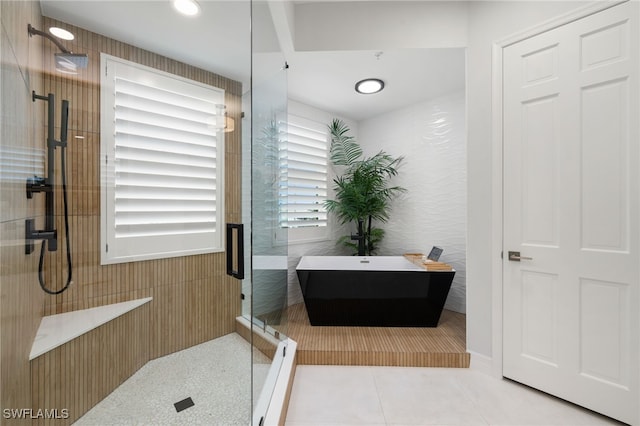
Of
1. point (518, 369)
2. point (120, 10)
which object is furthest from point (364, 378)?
point (120, 10)

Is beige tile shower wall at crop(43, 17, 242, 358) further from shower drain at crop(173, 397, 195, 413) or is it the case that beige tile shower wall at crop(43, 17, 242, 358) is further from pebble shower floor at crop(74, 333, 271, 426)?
shower drain at crop(173, 397, 195, 413)

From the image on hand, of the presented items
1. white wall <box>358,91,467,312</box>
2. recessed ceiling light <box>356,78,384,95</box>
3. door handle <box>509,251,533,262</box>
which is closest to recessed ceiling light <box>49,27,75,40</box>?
recessed ceiling light <box>356,78,384,95</box>

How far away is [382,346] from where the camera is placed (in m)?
2.07

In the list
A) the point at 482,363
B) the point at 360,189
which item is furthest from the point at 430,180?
the point at 482,363

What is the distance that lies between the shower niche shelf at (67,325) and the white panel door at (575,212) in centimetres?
249

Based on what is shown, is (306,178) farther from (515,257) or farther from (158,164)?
(515,257)

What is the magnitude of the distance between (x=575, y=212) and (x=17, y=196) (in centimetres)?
277

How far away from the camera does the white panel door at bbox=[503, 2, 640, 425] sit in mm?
1442

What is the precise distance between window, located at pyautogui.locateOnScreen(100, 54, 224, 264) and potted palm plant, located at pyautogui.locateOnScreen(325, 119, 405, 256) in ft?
6.01

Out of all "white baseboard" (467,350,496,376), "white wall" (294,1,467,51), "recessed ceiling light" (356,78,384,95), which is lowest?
"white baseboard" (467,350,496,376)

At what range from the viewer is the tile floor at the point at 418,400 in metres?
1.48

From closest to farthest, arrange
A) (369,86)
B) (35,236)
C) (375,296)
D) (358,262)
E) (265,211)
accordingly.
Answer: (35,236), (265,211), (375,296), (369,86), (358,262)

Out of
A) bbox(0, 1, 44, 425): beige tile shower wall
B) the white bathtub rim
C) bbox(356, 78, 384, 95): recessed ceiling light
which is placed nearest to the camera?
bbox(0, 1, 44, 425): beige tile shower wall

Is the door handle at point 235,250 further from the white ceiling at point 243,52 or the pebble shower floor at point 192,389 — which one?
the white ceiling at point 243,52
